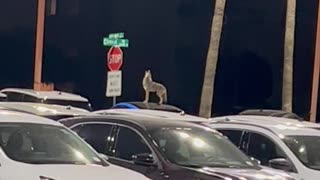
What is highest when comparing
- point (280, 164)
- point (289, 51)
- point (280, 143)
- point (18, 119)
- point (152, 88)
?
point (289, 51)

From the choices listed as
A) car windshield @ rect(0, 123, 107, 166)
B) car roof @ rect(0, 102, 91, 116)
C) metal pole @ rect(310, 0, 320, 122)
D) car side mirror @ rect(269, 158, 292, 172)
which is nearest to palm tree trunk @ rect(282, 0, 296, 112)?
metal pole @ rect(310, 0, 320, 122)

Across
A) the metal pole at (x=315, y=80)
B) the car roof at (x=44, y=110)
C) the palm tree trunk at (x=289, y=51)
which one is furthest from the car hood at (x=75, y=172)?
the metal pole at (x=315, y=80)

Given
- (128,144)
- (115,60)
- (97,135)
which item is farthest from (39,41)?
(128,144)

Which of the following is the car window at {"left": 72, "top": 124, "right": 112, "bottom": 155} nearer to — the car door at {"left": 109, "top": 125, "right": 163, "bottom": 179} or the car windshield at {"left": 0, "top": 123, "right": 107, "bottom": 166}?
the car door at {"left": 109, "top": 125, "right": 163, "bottom": 179}

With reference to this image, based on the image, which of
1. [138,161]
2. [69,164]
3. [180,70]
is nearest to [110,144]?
[138,161]

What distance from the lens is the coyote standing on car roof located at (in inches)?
1056

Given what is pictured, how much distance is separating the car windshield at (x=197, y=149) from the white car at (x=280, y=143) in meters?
0.60

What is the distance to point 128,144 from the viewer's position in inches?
442

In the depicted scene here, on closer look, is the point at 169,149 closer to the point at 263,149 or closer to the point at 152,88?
the point at 263,149

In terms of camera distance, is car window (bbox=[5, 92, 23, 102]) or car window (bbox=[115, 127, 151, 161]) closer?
car window (bbox=[115, 127, 151, 161])

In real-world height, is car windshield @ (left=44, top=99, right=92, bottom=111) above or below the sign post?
below

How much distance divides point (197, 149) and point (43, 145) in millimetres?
2350

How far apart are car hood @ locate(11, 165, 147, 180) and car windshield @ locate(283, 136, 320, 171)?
3.31 metres

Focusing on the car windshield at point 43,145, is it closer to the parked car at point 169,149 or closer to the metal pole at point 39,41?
the parked car at point 169,149
